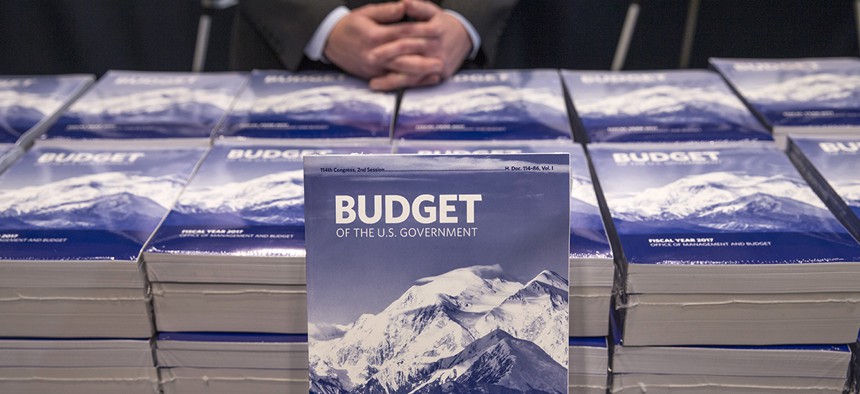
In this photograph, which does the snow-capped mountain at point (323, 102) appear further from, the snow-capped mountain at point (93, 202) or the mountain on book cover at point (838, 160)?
the mountain on book cover at point (838, 160)

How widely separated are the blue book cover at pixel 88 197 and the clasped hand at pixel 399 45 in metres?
0.40

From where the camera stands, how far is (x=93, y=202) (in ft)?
3.72

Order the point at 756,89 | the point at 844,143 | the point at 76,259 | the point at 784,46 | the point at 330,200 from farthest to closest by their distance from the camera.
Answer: the point at 784,46
the point at 756,89
the point at 844,143
the point at 76,259
the point at 330,200

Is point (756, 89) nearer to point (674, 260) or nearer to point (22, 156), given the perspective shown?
point (674, 260)

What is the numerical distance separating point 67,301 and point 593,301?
25.1 inches

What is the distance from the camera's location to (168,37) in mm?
3395

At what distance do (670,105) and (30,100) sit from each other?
1.14 meters

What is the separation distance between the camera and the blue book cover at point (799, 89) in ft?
4.50

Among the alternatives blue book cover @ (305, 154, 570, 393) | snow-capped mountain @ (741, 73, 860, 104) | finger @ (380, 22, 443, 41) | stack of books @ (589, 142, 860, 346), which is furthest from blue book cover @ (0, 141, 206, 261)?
snow-capped mountain @ (741, 73, 860, 104)

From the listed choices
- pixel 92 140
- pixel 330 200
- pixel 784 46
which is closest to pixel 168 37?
pixel 92 140

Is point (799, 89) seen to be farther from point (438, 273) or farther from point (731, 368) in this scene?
point (438, 273)

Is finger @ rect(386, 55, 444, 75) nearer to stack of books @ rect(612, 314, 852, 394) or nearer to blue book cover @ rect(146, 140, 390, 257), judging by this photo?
blue book cover @ rect(146, 140, 390, 257)

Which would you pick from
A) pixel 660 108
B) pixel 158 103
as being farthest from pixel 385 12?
pixel 660 108

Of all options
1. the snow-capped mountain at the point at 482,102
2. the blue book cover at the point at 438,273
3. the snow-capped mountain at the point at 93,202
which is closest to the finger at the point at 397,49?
the snow-capped mountain at the point at 482,102
